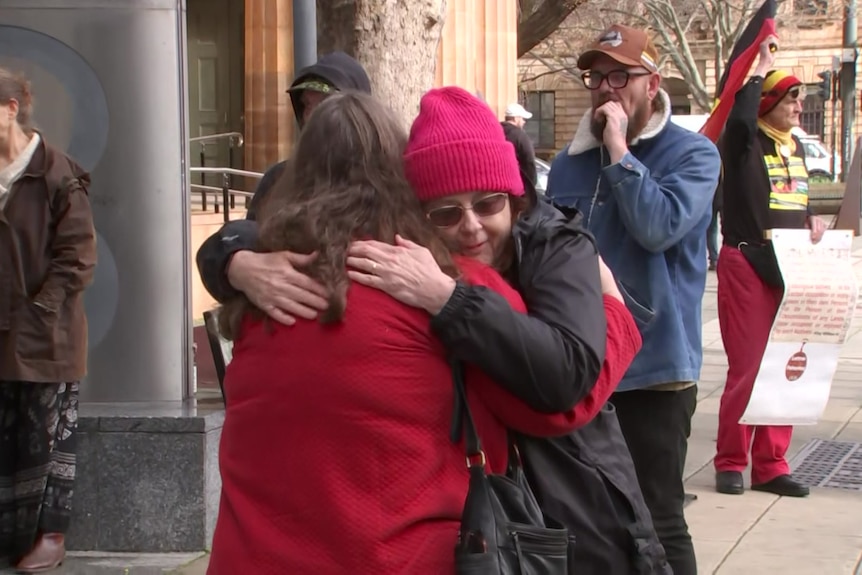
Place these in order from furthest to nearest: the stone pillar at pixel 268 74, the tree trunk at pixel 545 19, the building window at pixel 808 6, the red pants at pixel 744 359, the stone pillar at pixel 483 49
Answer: the building window at pixel 808 6 < the stone pillar at pixel 483 49 < the stone pillar at pixel 268 74 < the tree trunk at pixel 545 19 < the red pants at pixel 744 359

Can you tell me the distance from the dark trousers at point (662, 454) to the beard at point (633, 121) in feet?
2.44

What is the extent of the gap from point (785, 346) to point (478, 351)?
4.47 metres

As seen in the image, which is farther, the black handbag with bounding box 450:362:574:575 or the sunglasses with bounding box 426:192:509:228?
the sunglasses with bounding box 426:192:509:228

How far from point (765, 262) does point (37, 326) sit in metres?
3.21

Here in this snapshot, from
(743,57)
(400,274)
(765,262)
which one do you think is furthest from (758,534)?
(400,274)

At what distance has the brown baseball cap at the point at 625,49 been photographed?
150 inches

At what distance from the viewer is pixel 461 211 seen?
7.90 feet

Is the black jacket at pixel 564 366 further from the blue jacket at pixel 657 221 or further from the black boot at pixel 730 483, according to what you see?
the black boot at pixel 730 483

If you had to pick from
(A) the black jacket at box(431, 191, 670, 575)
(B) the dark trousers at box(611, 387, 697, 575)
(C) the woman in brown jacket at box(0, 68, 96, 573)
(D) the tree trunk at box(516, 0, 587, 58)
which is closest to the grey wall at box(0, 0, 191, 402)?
(C) the woman in brown jacket at box(0, 68, 96, 573)

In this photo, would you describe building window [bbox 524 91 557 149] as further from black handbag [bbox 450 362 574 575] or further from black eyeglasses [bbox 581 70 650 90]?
black handbag [bbox 450 362 574 575]

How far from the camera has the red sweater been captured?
2090 millimetres

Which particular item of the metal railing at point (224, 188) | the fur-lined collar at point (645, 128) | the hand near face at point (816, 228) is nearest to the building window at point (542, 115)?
the metal railing at point (224, 188)

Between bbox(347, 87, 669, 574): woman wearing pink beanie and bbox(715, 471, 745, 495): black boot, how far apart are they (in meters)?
3.86

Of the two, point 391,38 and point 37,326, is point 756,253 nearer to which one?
point 391,38
